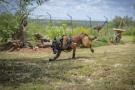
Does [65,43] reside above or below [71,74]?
above

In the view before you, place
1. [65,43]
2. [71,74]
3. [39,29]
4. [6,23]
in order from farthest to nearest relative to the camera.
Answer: [39,29], [65,43], [6,23], [71,74]

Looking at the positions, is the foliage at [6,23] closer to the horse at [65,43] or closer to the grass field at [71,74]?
the grass field at [71,74]

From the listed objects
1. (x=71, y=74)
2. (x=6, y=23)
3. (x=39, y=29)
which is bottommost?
(x=39, y=29)

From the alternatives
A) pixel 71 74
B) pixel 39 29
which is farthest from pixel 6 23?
pixel 39 29

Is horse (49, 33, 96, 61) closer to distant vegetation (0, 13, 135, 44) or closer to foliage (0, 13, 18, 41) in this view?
distant vegetation (0, 13, 135, 44)

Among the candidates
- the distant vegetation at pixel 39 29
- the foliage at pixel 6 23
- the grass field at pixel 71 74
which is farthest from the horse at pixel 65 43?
the foliage at pixel 6 23

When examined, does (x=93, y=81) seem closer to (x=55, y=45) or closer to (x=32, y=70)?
(x=32, y=70)

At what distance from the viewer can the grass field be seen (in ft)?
37.9

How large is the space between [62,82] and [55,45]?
5.46m

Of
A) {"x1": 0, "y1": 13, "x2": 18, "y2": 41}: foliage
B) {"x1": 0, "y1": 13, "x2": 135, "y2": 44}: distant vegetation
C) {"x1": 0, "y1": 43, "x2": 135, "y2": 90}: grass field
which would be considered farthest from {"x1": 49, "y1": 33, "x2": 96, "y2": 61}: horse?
{"x1": 0, "y1": 13, "x2": 18, "y2": 41}: foliage

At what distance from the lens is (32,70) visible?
14.6 meters

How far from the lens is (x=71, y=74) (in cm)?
1353

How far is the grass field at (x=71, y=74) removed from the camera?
455 inches

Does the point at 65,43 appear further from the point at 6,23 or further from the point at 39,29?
the point at 39,29
